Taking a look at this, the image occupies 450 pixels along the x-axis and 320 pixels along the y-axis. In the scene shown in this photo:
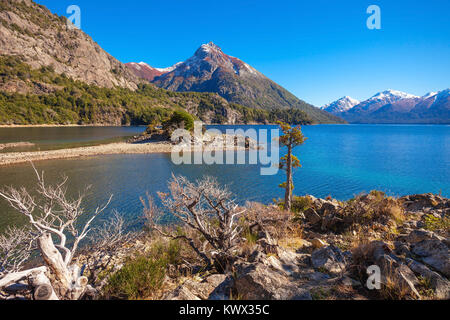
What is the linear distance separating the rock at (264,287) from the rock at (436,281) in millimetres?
2423

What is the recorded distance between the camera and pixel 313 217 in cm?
1088

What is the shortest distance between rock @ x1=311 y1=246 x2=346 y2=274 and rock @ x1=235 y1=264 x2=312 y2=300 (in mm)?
1574

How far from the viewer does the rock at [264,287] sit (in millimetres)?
4078

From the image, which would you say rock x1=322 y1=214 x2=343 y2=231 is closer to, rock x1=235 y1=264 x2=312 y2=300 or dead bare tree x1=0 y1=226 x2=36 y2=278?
rock x1=235 y1=264 x2=312 y2=300

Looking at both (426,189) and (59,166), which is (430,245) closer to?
(426,189)

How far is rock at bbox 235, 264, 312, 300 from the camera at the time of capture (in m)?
4.08

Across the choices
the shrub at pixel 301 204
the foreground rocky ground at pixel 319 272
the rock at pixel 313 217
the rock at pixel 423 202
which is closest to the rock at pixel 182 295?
the foreground rocky ground at pixel 319 272

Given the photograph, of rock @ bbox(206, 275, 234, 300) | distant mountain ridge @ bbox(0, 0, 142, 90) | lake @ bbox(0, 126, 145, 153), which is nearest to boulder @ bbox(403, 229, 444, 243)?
rock @ bbox(206, 275, 234, 300)

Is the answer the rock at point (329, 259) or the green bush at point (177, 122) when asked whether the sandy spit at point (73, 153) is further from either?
the rock at point (329, 259)

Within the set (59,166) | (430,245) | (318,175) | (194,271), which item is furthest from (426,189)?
(59,166)

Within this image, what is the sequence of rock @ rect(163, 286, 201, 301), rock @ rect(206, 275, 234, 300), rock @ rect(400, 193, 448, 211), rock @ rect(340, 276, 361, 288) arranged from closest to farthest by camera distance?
rock @ rect(163, 286, 201, 301) → rock @ rect(206, 275, 234, 300) → rock @ rect(340, 276, 361, 288) → rock @ rect(400, 193, 448, 211)

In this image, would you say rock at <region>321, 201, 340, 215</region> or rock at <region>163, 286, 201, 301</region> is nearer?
rock at <region>163, 286, 201, 301</region>

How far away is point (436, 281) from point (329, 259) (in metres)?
2.05
